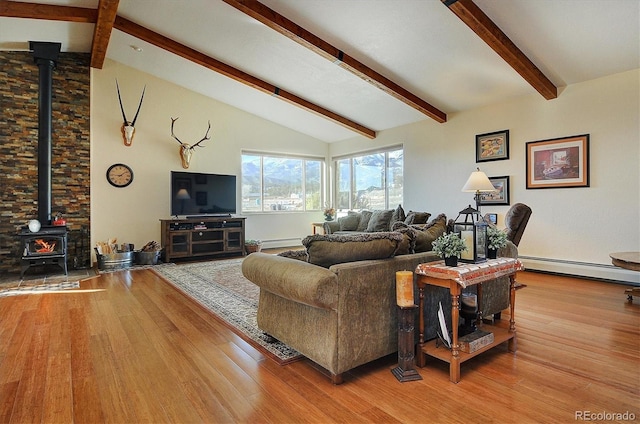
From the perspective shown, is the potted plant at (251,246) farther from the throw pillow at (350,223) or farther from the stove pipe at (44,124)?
the stove pipe at (44,124)

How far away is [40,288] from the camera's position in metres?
4.36

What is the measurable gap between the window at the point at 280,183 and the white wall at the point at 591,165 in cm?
340

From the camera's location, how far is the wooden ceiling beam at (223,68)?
4.84m

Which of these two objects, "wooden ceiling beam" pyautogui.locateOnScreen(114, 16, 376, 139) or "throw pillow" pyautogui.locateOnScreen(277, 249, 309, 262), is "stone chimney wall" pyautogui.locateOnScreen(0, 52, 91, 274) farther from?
"throw pillow" pyautogui.locateOnScreen(277, 249, 309, 262)

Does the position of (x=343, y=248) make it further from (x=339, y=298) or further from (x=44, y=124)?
(x=44, y=124)

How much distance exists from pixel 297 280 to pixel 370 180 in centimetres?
614

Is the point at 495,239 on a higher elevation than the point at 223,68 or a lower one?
lower

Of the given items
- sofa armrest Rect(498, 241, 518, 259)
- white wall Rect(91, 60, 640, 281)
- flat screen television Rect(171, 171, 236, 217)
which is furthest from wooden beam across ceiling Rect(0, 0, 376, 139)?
sofa armrest Rect(498, 241, 518, 259)

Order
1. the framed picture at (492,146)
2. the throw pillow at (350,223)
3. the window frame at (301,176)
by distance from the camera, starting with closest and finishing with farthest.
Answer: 1. the framed picture at (492,146)
2. the throw pillow at (350,223)
3. the window frame at (301,176)

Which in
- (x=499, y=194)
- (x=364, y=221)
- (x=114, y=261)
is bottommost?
(x=114, y=261)

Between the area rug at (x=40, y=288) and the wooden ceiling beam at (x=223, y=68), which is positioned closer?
the area rug at (x=40, y=288)

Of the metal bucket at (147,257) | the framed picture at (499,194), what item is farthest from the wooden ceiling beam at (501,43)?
the metal bucket at (147,257)

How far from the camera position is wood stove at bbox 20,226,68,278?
16.0 ft

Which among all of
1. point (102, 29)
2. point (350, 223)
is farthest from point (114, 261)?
point (350, 223)
